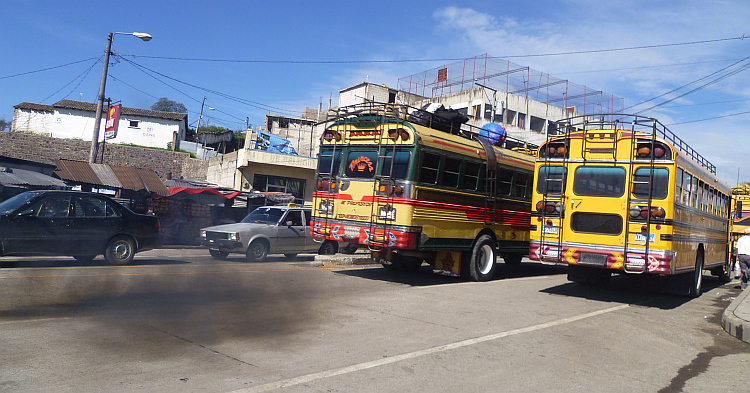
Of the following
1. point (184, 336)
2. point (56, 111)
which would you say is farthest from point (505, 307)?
point (56, 111)

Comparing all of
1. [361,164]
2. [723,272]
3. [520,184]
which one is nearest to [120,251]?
[361,164]

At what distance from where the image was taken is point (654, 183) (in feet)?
31.7

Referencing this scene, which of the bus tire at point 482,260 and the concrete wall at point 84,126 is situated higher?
Answer: the concrete wall at point 84,126

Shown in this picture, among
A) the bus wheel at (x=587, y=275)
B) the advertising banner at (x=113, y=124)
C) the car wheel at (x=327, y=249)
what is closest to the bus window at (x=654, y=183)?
the bus wheel at (x=587, y=275)

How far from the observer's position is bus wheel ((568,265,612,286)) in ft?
40.8

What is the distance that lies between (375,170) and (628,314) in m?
5.47

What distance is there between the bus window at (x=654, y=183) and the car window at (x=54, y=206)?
38.0ft

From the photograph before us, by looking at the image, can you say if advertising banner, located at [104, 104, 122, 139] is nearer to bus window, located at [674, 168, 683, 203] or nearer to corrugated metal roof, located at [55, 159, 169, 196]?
corrugated metal roof, located at [55, 159, 169, 196]

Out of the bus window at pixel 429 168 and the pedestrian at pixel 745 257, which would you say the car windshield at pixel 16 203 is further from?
the pedestrian at pixel 745 257

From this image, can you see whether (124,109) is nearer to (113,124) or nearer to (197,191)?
(113,124)

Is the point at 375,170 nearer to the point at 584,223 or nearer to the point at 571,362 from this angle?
the point at 584,223

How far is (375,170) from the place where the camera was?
440 inches

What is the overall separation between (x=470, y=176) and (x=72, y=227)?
8.82 meters

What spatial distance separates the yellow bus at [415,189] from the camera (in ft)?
35.5
